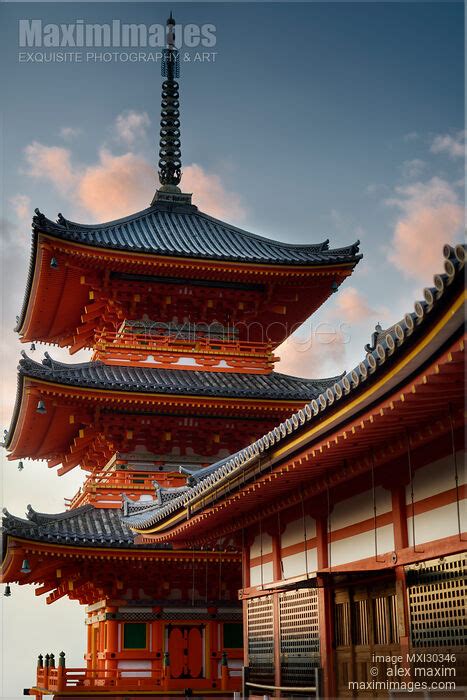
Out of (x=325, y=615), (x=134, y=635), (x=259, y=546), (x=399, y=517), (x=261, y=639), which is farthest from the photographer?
(x=134, y=635)

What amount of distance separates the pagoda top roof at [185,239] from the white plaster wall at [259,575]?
1102 cm

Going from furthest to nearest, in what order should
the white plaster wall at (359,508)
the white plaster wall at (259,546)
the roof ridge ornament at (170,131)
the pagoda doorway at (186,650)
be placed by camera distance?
the roof ridge ornament at (170,131) → the pagoda doorway at (186,650) → the white plaster wall at (259,546) → the white plaster wall at (359,508)

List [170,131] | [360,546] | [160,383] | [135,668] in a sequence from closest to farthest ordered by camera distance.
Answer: [360,546], [135,668], [160,383], [170,131]

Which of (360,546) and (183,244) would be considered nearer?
(360,546)

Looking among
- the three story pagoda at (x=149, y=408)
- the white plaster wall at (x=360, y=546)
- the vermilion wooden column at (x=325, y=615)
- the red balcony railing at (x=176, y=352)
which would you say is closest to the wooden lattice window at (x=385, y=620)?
the white plaster wall at (x=360, y=546)

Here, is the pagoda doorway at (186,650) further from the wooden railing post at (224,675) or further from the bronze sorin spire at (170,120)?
the bronze sorin spire at (170,120)

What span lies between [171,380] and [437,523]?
16429mm

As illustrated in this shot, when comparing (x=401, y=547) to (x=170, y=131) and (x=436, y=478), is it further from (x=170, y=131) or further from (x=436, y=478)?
(x=170, y=131)

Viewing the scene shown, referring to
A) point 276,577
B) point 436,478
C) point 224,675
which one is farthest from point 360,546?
point 224,675

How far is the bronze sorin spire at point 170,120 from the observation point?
36406 mm

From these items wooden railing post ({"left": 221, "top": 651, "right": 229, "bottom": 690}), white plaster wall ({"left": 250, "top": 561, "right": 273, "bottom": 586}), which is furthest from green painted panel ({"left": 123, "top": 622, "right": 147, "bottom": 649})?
white plaster wall ({"left": 250, "top": 561, "right": 273, "bottom": 586})

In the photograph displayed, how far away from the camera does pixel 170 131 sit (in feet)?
121

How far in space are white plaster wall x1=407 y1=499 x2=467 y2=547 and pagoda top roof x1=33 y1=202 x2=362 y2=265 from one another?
16.9 m

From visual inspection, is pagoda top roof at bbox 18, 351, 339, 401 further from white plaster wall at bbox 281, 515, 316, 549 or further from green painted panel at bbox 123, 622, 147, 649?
white plaster wall at bbox 281, 515, 316, 549
